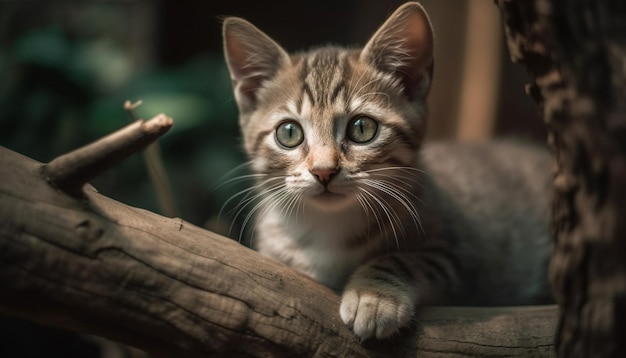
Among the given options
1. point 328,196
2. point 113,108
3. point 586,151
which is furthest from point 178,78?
point 586,151

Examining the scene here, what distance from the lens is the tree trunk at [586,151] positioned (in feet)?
3.67

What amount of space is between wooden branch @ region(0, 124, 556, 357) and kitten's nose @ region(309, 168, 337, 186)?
0.30 metres

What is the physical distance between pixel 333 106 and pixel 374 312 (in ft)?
2.32

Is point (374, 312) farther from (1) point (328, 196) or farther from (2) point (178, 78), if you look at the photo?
(2) point (178, 78)

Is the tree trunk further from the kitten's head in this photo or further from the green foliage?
the green foliage

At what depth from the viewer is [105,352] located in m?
3.02

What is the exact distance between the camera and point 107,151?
1.29 m

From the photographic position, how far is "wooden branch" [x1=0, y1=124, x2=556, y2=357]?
4.20 feet

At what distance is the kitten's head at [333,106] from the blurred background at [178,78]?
522 mm

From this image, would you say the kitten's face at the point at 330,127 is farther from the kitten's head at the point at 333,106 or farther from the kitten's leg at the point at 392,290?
the kitten's leg at the point at 392,290

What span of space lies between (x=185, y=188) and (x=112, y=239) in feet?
6.52

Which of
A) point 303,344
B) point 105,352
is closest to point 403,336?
point 303,344

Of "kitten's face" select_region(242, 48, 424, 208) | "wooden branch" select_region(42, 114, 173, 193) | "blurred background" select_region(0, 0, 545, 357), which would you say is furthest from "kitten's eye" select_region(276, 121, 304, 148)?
"wooden branch" select_region(42, 114, 173, 193)

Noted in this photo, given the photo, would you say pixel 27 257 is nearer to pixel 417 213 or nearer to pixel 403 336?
pixel 403 336
